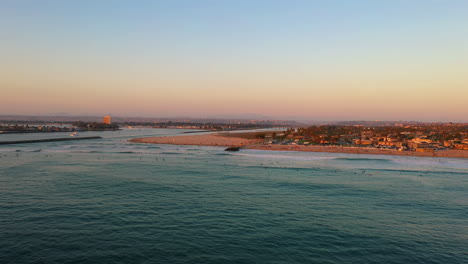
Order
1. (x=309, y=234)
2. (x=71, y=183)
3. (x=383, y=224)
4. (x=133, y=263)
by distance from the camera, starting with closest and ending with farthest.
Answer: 1. (x=133, y=263)
2. (x=309, y=234)
3. (x=383, y=224)
4. (x=71, y=183)

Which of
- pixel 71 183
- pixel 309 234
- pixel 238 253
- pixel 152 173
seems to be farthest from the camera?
pixel 152 173

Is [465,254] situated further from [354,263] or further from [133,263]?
[133,263]

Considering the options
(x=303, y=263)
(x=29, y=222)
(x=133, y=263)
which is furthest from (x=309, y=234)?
(x=29, y=222)

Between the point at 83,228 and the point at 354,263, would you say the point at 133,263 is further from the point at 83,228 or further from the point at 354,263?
the point at 354,263

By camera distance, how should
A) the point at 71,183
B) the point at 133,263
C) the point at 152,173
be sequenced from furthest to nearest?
the point at 152,173
the point at 71,183
the point at 133,263

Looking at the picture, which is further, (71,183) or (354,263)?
(71,183)

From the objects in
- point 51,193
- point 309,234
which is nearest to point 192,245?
point 309,234
